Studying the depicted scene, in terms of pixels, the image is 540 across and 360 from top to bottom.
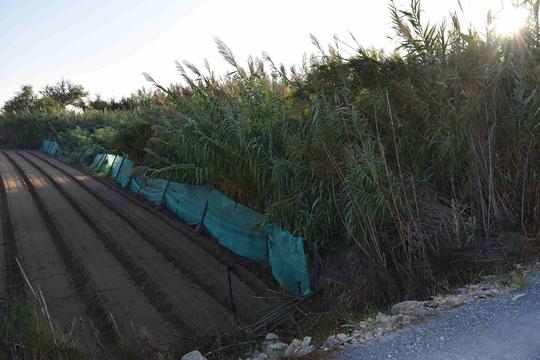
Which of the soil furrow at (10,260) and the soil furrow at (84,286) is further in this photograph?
the soil furrow at (10,260)

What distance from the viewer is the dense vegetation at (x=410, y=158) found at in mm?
5465

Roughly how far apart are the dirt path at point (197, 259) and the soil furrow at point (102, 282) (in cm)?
94

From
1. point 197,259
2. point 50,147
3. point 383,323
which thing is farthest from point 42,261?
point 50,147

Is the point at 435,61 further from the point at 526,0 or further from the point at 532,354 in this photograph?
the point at 532,354

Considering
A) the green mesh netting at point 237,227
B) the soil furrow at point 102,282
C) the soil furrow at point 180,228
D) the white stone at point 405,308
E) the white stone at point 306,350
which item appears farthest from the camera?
the soil furrow at point 180,228

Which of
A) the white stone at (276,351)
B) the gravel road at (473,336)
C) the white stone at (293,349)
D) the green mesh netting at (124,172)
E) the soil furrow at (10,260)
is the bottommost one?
the white stone at (276,351)

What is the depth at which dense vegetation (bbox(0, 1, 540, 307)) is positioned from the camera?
17.9 feet

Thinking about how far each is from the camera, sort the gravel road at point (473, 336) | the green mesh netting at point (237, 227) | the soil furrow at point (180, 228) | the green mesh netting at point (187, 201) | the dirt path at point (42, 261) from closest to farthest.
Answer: the gravel road at point (473, 336), the green mesh netting at point (237, 227), the dirt path at point (42, 261), the soil furrow at point (180, 228), the green mesh netting at point (187, 201)

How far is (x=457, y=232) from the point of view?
5402 mm

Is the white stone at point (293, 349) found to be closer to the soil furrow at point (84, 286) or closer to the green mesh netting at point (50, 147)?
the soil furrow at point (84, 286)

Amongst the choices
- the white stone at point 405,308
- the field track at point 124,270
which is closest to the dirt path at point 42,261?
the field track at point 124,270

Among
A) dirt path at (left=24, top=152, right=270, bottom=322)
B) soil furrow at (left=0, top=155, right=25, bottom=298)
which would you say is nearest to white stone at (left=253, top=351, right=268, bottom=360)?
dirt path at (left=24, top=152, right=270, bottom=322)

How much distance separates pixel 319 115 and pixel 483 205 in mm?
2398

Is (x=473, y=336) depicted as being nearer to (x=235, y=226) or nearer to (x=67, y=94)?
(x=235, y=226)
